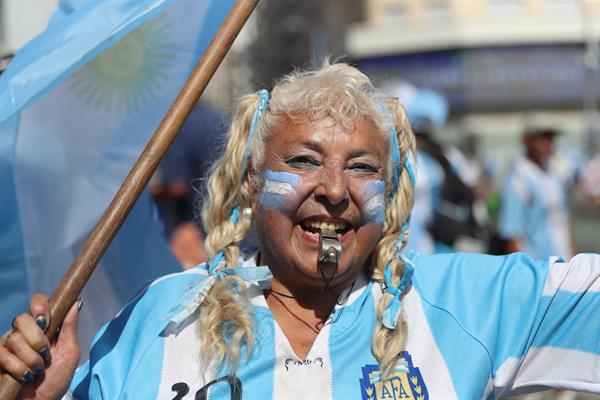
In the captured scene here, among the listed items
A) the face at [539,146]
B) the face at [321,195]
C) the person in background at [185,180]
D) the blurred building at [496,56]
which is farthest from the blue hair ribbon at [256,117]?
the blurred building at [496,56]

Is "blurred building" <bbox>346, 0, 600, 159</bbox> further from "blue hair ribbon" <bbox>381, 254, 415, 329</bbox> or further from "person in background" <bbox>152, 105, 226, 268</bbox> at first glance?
"blue hair ribbon" <bbox>381, 254, 415, 329</bbox>

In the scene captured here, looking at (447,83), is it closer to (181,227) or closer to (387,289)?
(181,227)

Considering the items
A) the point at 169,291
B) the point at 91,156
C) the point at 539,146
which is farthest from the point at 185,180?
the point at 539,146

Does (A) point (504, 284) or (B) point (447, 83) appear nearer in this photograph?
(A) point (504, 284)

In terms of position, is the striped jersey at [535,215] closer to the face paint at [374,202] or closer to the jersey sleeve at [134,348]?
the face paint at [374,202]

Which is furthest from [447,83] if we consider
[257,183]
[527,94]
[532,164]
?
[257,183]

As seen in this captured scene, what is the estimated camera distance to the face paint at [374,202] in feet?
8.62

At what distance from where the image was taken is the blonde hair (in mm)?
2559

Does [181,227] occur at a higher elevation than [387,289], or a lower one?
lower

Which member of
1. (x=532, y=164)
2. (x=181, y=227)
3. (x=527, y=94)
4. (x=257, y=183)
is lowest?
(x=527, y=94)

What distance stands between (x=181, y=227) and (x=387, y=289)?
123 inches

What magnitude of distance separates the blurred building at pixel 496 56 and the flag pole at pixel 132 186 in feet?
98.3

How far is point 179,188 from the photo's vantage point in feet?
18.7

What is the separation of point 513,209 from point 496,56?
86.3ft
